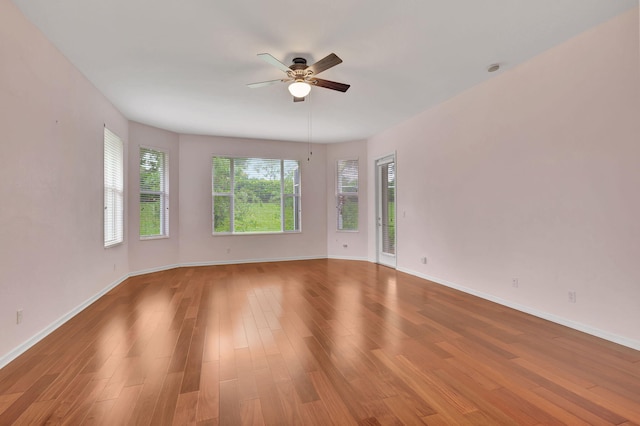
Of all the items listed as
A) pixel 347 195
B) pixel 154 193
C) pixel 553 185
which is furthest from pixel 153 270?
pixel 553 185

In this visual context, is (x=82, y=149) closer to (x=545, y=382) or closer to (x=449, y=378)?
(x=449, y=378)

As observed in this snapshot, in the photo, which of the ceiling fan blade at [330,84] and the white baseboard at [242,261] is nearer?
the ceiling fan blade at [330,84]

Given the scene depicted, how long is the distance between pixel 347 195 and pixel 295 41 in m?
4.67

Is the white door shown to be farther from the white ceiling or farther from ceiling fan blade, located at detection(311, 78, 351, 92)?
ceiling fan blade, located at detection(311, 78, 351, 92)

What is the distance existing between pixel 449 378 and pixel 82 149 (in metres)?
4.51

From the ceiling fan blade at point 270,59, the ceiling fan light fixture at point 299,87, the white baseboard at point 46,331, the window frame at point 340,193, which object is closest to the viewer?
the white baseboard at point 46,331

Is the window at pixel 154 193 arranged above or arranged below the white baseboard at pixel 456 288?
above

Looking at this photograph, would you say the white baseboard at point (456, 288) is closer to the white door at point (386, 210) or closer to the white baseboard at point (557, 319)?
the white baseboard at point (557, 319)

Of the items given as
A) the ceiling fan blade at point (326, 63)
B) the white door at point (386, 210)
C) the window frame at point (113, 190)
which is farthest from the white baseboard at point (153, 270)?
the ceiling fan blade at point (326, 63)

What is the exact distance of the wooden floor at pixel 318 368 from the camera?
1.75 m

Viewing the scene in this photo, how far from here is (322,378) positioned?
6.91 feet

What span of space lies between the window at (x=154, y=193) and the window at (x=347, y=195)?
379 cm

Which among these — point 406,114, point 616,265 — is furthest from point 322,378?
point 406,114

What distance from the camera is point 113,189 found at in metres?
4.76
